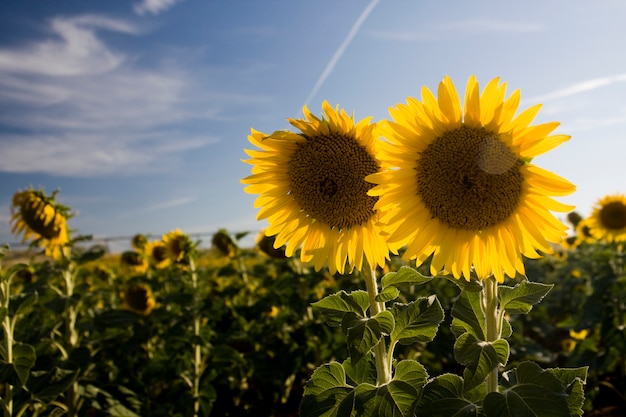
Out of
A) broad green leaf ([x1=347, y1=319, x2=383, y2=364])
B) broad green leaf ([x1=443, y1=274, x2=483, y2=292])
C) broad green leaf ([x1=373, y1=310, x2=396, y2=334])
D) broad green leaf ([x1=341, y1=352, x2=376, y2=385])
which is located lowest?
broad green leaf ([x1=341, y1=352, x2=376, y2=385])

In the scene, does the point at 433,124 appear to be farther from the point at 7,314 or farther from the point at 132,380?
the point at 132,380

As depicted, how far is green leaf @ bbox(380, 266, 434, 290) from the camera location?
5.49ft

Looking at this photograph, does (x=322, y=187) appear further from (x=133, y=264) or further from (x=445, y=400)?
(x=133, y=264)

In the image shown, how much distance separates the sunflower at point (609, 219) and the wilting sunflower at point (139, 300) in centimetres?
595

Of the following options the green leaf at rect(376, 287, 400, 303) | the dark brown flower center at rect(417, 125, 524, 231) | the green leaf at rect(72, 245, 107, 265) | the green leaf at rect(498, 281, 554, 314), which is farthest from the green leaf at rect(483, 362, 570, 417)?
the green leaf at rect(72, 245, 107, 265)

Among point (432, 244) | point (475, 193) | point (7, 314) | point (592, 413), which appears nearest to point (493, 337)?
point (432, 244)

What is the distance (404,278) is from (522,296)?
42cm

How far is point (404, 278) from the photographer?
1707mm

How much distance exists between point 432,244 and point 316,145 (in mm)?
601

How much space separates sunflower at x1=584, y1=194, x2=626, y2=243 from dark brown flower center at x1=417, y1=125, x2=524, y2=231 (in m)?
6.05

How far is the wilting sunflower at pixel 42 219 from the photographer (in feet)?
14.0

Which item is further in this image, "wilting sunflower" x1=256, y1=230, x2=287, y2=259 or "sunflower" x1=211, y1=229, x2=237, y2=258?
"sunflower" x1=211, y1=229, x2=237, y2=258

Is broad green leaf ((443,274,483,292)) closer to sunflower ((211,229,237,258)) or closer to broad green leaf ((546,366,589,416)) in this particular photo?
broad green leaf ((546,366,589,416))

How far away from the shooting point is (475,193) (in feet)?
5.56
